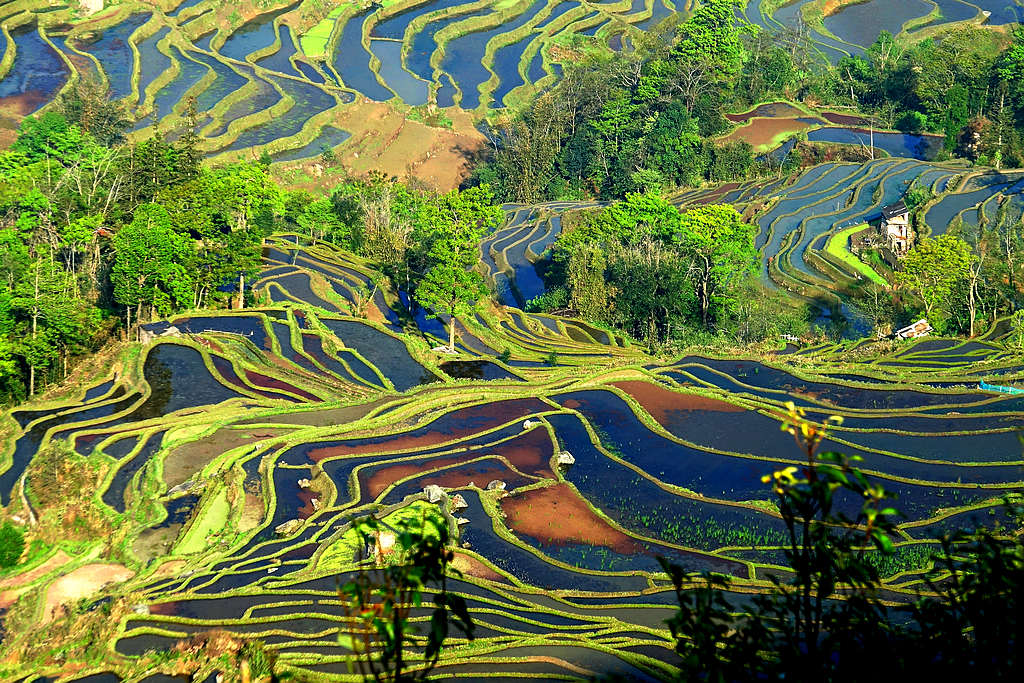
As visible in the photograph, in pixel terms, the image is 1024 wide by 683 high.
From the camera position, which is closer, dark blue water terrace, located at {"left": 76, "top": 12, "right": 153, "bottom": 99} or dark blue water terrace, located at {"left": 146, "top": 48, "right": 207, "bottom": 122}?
dark blue water terrace, located at {"left": 146, "top": 48, "right": 207, "bottom": 122}

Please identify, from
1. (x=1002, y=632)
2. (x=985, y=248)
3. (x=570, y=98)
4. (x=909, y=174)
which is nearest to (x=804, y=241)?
(x=985, y=248)

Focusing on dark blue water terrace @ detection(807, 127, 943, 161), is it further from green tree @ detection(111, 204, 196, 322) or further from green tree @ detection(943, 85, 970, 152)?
green tree @ detection(111, 204, 196, 322)

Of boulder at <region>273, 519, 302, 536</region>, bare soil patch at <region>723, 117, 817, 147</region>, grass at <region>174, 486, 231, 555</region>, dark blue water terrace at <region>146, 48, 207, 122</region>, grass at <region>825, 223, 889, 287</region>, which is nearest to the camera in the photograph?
grass at <region>174, 486, 231, 555</region>

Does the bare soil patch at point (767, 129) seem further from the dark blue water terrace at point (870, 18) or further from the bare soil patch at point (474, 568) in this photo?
the bare soil patch at point (474, 568)

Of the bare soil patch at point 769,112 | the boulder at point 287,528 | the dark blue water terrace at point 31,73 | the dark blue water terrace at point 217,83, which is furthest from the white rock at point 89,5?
the boulder at point 287,528

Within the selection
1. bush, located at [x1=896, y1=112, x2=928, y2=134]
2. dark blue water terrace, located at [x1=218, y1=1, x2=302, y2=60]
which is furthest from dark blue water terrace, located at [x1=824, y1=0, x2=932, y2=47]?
dark blue water terrace, located at [x1=218, y1=1, x2=302, y2=60]

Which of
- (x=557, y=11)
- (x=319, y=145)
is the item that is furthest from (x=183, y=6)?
(x=557, y=11)

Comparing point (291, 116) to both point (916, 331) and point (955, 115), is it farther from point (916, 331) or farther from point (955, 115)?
point (916, 331)
